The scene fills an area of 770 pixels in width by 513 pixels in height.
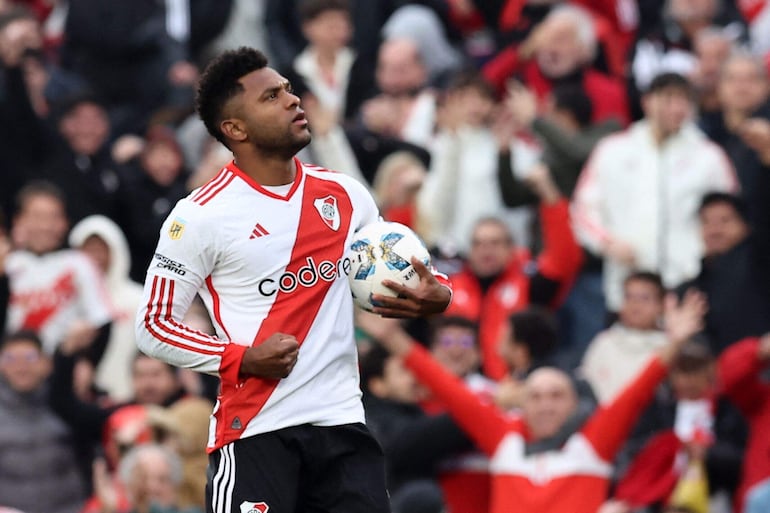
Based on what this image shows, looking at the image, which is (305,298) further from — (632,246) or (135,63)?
(135,63)

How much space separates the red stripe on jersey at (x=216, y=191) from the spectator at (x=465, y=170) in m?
6.13

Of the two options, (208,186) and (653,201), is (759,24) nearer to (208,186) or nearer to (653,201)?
(653,201)

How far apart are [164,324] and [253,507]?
688 millimetres

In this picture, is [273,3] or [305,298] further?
[273,3]

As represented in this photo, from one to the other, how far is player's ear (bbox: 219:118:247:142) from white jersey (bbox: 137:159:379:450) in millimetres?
118

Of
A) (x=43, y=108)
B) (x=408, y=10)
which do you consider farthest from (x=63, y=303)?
(x=408, y=10)

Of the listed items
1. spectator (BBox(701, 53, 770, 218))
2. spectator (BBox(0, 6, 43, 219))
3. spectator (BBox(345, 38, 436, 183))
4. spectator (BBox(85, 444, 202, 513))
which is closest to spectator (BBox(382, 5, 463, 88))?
spectator (BBox(345, 38, 436, 183))

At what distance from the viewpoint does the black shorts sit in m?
6.43

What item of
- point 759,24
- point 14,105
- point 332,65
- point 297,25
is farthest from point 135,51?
point 759,24

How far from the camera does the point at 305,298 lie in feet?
21.4

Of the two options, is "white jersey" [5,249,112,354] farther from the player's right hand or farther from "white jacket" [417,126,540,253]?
the player's right hand

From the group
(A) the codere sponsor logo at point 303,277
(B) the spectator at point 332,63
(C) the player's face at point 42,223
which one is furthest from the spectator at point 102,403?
(A) the codere sponsor logo at point 303,277

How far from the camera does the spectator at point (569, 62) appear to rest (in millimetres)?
13328

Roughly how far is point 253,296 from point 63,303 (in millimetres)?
5981
